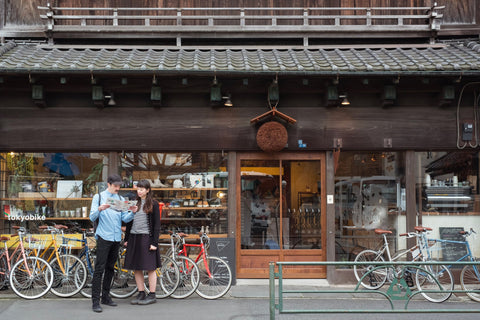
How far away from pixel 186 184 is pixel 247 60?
2974 millimetres

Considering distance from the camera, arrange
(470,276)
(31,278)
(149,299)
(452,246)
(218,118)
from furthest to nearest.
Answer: (452,246) < (218,118) < (470,276) < (31,278) < (149,299)

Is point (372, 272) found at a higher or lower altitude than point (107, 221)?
lower

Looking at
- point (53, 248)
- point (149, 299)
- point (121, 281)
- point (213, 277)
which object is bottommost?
point (149, 299)

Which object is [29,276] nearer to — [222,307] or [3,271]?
[3,271]

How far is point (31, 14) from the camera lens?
1020 cm

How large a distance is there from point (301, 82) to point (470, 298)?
5.19 m

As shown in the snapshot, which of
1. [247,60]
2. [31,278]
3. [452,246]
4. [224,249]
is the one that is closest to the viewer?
[31,278]

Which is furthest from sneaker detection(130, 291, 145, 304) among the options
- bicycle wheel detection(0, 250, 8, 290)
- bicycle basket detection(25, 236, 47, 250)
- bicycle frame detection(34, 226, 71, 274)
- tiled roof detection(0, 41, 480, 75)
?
tiled roof detection(0, 41, 480, 75)

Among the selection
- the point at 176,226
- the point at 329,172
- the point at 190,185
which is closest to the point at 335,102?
the point at 329,172

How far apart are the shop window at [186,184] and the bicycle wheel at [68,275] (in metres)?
1.93

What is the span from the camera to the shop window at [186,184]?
9609mm

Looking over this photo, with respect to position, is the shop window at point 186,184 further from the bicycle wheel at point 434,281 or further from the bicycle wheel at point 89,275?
the bicycle wheel at point 434,281

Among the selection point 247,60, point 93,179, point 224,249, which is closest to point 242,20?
point 247,60

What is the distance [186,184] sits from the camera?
388 inches
